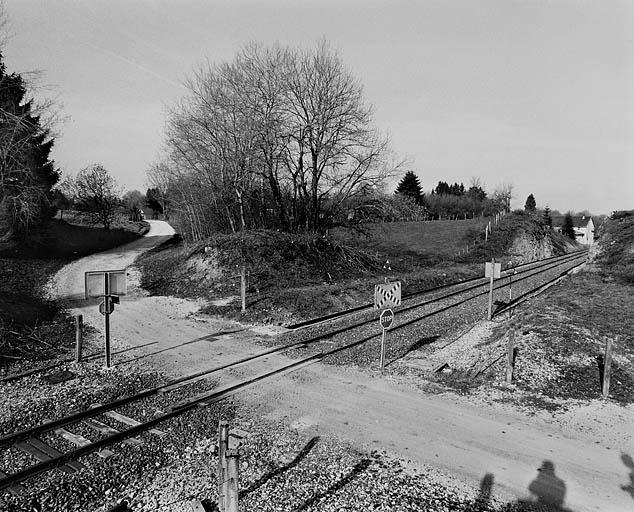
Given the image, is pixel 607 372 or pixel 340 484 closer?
pixel 340 484

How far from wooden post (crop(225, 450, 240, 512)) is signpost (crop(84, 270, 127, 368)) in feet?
24.2

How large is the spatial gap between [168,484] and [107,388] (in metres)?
4.37

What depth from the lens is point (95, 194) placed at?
48.2 metres

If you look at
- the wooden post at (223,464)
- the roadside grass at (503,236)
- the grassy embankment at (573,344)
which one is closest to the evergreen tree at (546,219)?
the roadside grass at (503,236)

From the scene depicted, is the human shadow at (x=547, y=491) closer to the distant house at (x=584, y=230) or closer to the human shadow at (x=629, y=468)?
the human shadow at (x=629, y=468)

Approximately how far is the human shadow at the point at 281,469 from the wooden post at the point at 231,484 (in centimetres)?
101

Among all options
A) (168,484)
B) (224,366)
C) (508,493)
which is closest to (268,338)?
(224,366)

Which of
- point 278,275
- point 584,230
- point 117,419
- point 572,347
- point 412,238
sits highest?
point 584,230

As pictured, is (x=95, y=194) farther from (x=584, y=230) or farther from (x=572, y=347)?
(x=584, y=230)

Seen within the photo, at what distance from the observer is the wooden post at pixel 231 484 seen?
5078 millimetres

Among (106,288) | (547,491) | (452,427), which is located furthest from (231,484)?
(106,288)

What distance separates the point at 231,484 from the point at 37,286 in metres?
21.0

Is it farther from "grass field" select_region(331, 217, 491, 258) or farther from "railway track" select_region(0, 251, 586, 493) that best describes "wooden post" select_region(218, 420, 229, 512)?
"grass field" select_region(331, 217, 491, 258)

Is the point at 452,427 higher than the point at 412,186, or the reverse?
the point at 412,186
